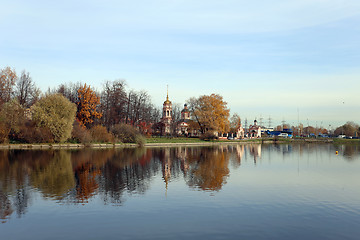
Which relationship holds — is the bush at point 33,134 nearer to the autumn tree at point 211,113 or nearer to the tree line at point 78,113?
the tree line at point 78,113

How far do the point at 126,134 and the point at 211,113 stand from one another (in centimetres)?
3363

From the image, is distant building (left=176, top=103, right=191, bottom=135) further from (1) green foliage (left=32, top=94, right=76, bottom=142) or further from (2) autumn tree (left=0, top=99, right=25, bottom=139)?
(2) autumn tree (left=0, top=99, right=25, bottom=139)

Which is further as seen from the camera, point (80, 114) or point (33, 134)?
point (80, 114)

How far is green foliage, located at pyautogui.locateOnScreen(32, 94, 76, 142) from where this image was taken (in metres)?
52.4

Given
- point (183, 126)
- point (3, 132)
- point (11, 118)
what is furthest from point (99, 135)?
point (183, 126)

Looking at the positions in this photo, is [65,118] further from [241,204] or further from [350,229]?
[350,229]

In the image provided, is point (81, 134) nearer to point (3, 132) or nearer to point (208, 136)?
point (3, 132)

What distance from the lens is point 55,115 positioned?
53.2 metres

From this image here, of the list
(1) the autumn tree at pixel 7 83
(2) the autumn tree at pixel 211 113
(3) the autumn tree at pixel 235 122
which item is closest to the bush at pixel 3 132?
(1) the autumn tree at pixel 7 83

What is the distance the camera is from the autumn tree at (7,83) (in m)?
58.1

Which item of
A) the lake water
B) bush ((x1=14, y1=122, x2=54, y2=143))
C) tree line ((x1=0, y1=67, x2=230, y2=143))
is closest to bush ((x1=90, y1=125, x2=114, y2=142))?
tree line ((x1=0, y1=67, x2=230, y2=143))

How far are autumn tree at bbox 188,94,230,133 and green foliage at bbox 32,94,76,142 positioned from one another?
4461 centimetres

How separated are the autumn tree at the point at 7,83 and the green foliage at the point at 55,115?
9432 mm

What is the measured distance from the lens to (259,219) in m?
13.8
